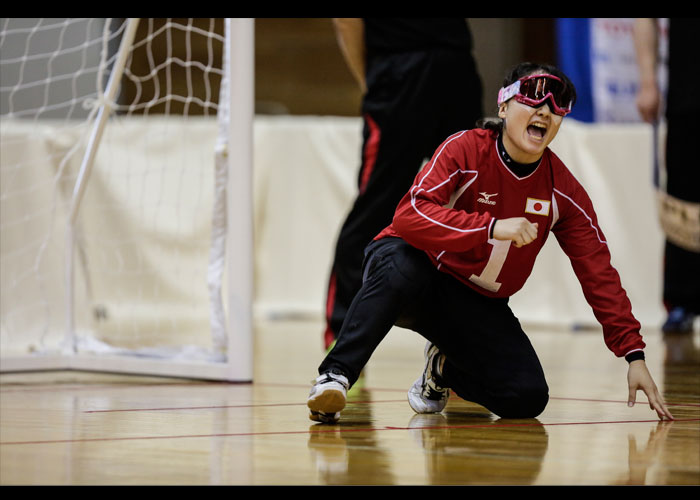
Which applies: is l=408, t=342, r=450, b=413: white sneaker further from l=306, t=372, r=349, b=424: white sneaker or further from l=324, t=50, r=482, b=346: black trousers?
l=324, t=50, r=482, b=346: black trousers

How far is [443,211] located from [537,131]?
0.27 meters

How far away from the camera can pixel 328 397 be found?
197cm

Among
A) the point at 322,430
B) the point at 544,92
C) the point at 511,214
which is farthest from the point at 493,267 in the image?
the point at 322,430

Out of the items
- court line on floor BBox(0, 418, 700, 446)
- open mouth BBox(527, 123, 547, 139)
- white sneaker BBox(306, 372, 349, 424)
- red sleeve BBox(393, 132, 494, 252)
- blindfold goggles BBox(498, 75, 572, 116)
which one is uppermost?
blindfold goggles BBox(498, 75, 572, 116)

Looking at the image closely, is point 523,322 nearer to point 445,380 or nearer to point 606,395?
point 606,395

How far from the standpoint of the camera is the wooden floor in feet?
4.89

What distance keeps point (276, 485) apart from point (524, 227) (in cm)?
68

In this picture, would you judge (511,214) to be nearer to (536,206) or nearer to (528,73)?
(536,206)

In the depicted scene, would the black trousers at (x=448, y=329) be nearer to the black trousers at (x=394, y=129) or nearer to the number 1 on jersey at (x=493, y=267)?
the number 1 on jersey at (x=493, y=267)

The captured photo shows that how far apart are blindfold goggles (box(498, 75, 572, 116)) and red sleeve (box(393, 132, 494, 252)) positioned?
151 millimetres

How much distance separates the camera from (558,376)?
2.94 metres

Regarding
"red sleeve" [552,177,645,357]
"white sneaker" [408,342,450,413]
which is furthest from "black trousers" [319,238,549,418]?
"red sleeve" [552,177,645,357]
